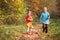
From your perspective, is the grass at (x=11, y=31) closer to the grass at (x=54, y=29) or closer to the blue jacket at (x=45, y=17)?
the blue jacket at (x=45, y=17)

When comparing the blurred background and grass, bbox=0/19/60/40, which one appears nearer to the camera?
grass, bbox=0/19/60/40

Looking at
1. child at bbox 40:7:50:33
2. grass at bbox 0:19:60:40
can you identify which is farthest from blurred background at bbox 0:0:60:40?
child at bbox 40:7:50:33

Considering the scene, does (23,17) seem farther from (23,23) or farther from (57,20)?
(57,20)

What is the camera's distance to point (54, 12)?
4.61 meters

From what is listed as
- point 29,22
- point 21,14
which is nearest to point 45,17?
point 29,22

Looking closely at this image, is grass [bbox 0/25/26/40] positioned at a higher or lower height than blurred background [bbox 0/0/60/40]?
lower

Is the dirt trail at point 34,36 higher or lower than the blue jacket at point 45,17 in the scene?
lower

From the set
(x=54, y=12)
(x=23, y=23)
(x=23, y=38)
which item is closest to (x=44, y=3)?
(x=54, y=12)

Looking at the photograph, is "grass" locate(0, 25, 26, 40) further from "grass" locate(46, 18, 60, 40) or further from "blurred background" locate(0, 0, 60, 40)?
"grass" locate(46, 18, 60, 40)

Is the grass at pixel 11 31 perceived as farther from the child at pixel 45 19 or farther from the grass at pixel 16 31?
the child at pixel 45 19

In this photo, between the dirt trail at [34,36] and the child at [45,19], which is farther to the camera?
the child at [45,19]

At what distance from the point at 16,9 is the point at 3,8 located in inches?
9.1

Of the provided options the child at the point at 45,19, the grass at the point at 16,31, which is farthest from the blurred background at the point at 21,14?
the child at the point at 45,19

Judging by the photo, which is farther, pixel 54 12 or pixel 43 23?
pixel 54 12
